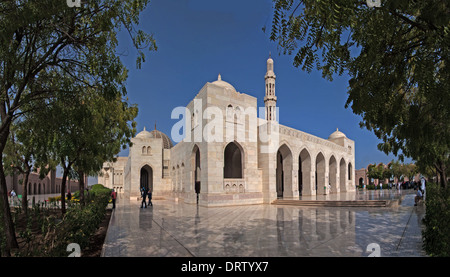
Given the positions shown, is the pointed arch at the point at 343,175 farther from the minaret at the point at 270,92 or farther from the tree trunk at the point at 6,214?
the tree trunk at the point at 6,214

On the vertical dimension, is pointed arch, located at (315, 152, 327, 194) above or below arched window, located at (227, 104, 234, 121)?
below

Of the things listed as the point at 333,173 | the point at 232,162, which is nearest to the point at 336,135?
the point at 333,173

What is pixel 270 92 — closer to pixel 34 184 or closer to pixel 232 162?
pixel 232 162

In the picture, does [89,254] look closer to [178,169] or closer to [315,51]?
[315,51]

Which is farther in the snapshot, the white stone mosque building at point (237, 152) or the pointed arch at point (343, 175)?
the pointed arch at point (343, 175)

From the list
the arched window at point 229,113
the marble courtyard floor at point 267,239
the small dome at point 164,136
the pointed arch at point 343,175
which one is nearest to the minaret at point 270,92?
the arched window at point 229,113

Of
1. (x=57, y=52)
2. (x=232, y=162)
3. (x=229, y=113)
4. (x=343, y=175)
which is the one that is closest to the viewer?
(x=57, y=52)

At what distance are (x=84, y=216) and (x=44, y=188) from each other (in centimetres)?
5360

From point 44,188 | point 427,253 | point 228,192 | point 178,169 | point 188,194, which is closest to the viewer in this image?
point 427,253

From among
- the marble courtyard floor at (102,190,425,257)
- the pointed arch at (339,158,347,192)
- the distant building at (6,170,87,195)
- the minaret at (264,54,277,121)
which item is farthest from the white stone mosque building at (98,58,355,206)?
the distant building at (6,170,87,195)

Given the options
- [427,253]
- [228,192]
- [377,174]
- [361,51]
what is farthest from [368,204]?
[377,174]

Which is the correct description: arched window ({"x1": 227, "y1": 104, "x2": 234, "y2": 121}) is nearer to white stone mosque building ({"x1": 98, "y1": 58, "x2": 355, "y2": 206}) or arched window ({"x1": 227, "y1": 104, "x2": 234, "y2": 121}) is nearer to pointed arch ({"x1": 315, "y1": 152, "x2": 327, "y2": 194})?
white stone mosque building ({"x1": 98, "y1": 58, "x2": 355, "y2": 206})

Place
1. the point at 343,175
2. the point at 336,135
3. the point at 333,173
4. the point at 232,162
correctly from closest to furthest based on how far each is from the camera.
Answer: the point at 232,162
the point at 333,173
the point at 343,175
the point at 336,135

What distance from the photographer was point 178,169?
2502 cm
